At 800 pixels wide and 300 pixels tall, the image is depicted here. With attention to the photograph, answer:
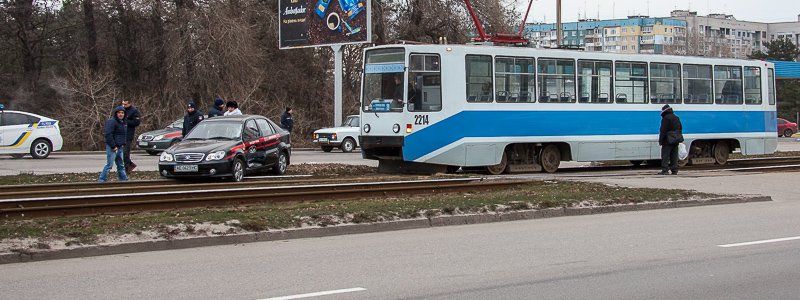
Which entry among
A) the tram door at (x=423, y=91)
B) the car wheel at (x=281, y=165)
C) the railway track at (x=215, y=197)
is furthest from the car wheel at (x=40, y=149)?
the railway track at (x=215, y=197)

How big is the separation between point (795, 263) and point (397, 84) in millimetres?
13333

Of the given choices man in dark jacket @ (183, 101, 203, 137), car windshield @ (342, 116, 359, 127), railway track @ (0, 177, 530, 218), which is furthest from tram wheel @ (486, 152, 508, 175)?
car windshield @ (342, 116, 359, 127)

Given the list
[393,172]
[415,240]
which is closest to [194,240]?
[415,240]

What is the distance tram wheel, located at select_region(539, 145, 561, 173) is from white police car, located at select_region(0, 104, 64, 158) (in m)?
15.4

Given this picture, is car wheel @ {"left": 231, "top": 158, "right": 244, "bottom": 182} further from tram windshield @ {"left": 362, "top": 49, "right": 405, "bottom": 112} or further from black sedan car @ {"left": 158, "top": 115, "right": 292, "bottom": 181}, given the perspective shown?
tram windshield @ {"left": 362, "top": 49, "right": 405, "bottom": 112}

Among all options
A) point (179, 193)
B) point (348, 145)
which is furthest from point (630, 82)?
point (348, 145)

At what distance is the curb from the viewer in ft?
33.9

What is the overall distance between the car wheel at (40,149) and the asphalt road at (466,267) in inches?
789

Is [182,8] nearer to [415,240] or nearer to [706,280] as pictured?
[415,240]

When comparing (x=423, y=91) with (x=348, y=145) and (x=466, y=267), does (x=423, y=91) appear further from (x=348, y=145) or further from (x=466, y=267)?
(x=348, y=145)

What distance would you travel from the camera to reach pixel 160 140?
33.2m

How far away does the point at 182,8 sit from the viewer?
43594 millimetres

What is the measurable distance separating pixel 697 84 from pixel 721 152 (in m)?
2.92

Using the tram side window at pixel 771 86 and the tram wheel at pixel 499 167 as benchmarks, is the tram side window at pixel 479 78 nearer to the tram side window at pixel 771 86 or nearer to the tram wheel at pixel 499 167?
the tram wheel at pixel 499 167
